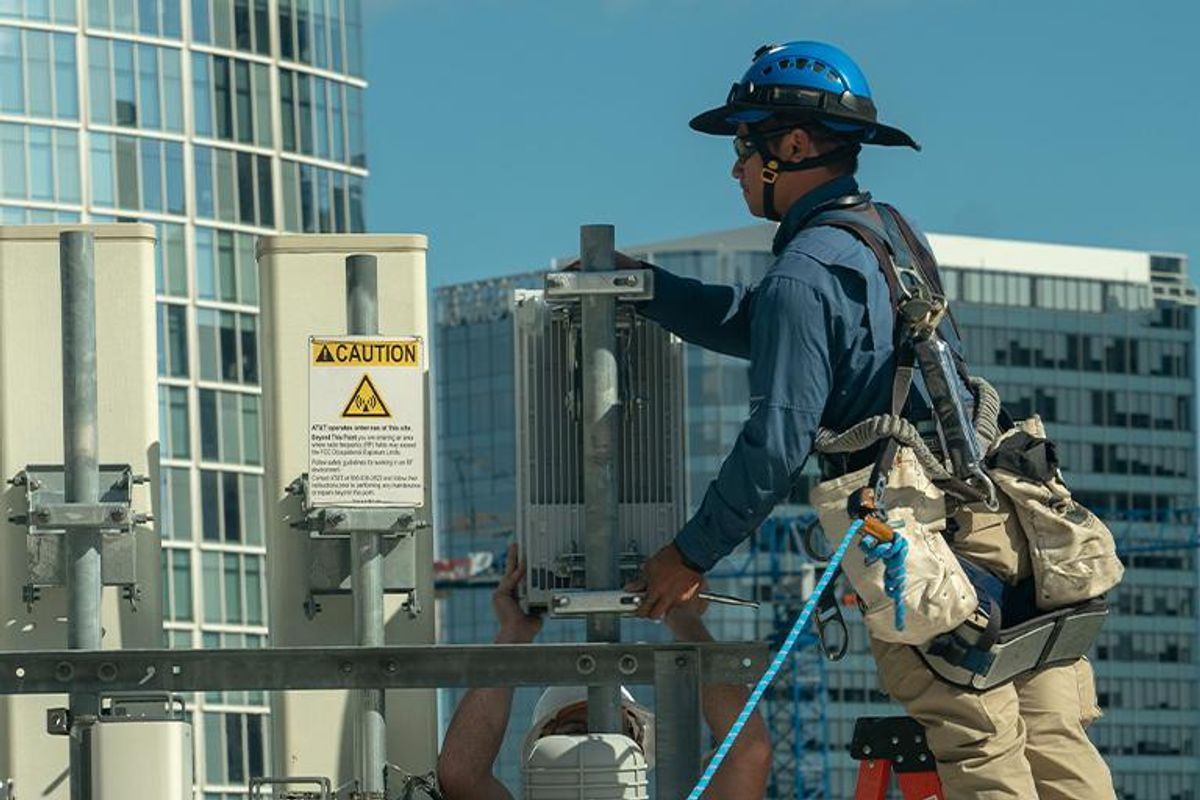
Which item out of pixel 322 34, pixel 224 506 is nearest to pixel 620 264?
pixel 224 506

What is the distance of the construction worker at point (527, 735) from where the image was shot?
368 inches

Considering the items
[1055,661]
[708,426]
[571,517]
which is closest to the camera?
[1055,661]


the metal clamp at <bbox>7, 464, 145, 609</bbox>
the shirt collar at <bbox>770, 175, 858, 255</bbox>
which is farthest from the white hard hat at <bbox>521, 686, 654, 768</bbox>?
the shirt collar at <bbox>770, 175, 858, 255</bbox>

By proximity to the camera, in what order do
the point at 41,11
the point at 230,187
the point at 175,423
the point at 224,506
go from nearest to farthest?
the point at 175,423
the point at 224,506
the point at 41,11
the point at 230,187

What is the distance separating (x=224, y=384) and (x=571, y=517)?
307 ft

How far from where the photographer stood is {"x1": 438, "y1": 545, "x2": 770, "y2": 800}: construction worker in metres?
9.35

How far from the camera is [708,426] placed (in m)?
158

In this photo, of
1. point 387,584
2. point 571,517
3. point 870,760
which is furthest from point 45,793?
point 870,760

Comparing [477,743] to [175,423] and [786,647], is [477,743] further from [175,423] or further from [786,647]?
[175,423]

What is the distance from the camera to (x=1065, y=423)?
160 m

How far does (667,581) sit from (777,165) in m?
1.24

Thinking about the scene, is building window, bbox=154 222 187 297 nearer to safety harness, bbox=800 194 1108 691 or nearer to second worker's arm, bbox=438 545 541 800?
second worker's arm, bbox=438 545 541 800

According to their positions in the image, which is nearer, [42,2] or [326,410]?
[326,410]

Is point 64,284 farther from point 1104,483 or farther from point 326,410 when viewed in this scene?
point 1104,483
